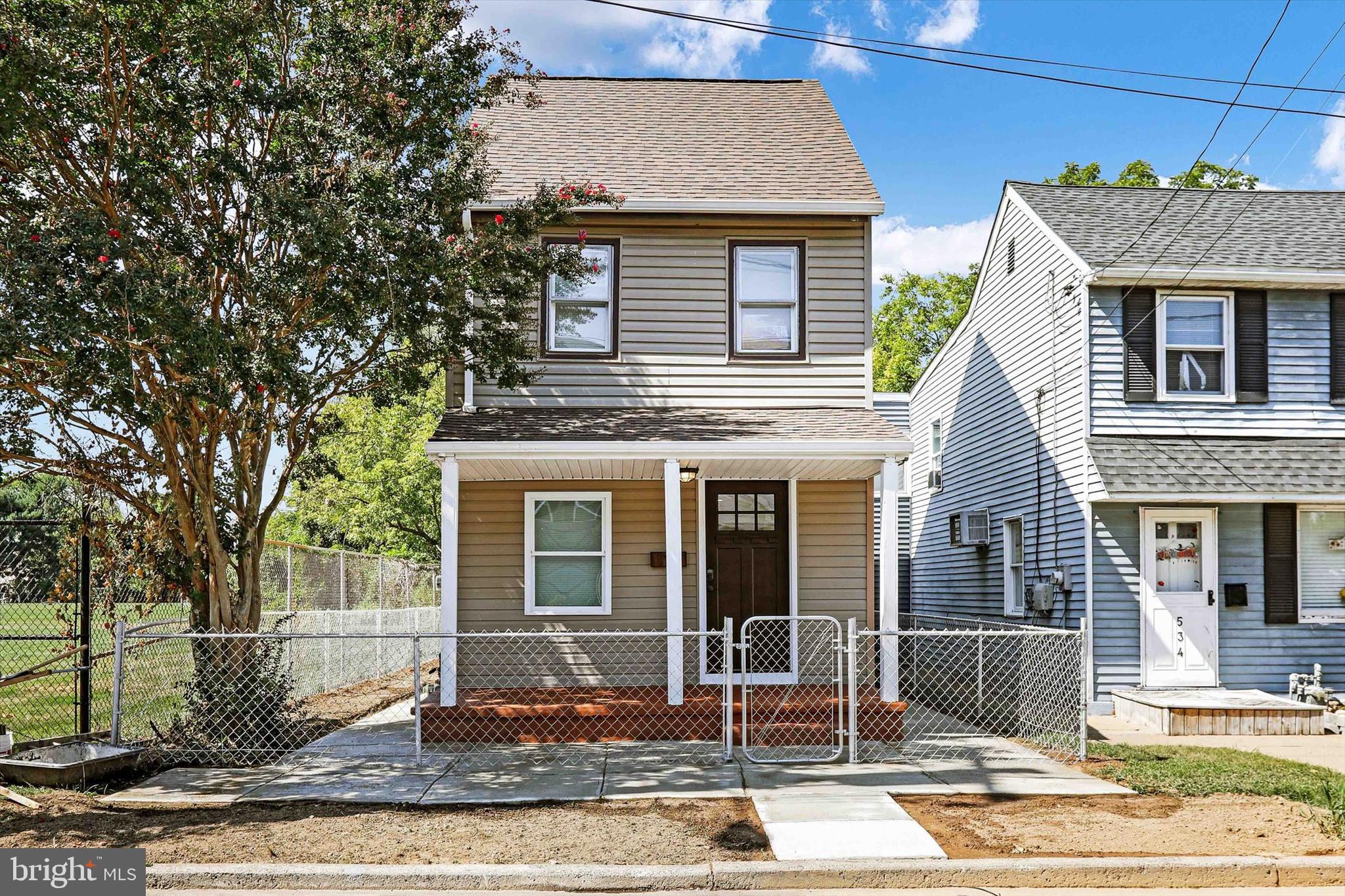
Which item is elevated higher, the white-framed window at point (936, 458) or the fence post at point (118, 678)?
the white-framed window at point (936, 458)

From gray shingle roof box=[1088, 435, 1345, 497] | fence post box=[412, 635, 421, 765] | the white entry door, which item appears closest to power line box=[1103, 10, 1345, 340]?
gray shingle roof box=[1088, 435, 1345, 497]

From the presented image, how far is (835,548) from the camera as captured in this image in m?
11.2

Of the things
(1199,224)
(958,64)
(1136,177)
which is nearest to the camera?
(958,64)

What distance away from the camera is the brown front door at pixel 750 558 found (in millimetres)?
11242

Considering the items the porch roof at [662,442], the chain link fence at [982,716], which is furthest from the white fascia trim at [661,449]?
the chain link fence at [982,716]

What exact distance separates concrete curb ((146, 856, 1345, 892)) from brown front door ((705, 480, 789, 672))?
5368mm

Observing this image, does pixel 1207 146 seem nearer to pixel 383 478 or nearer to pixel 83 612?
pixel 83 612

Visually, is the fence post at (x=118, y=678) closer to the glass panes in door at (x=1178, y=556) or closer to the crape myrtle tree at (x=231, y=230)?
the crape myrtle tree at (x=231, y=230)

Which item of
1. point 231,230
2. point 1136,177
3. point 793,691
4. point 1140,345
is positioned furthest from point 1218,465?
point 1136,177

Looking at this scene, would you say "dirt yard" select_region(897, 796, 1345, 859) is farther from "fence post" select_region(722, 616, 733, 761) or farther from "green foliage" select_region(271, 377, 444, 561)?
"green foliage" select_region(271, 377, 444, 561)

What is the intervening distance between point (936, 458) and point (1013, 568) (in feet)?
14.9

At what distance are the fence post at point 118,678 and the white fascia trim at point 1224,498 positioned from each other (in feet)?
33.6

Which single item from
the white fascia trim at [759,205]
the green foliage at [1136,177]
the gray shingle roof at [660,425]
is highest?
the green foliage at [1136,177]

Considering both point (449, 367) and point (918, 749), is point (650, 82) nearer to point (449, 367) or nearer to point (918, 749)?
point (449, 367)
